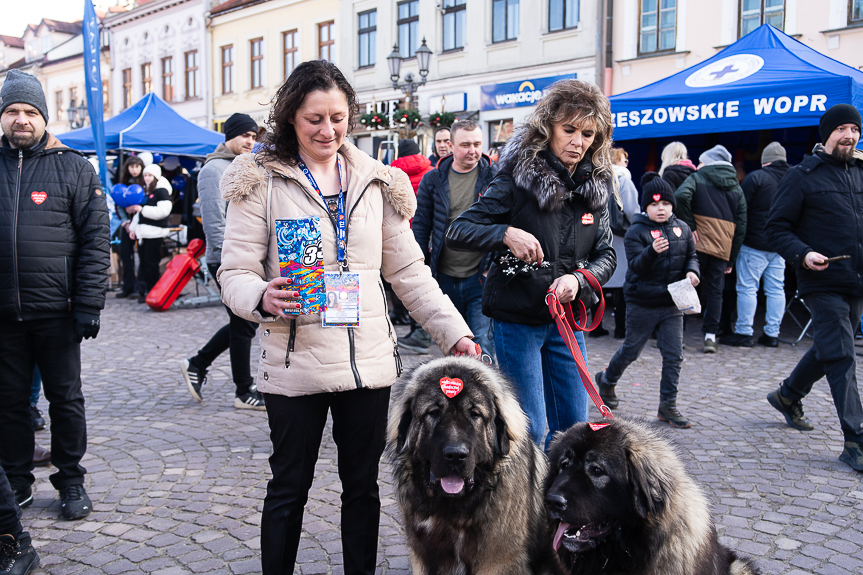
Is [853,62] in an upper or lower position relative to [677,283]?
→ upper

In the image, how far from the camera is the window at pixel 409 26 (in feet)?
80.5

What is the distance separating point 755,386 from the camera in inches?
263

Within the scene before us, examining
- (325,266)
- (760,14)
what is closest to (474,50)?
(760,14)

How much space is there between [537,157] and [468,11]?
21.2 meters

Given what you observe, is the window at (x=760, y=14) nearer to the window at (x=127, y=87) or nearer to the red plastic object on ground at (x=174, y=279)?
the red plastic object on ground at (x=174, y=279)

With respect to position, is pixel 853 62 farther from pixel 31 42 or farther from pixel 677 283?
pixel 31 42

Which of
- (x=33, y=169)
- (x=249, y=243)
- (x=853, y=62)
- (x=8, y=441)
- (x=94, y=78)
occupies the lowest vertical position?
(x=8, y=441)

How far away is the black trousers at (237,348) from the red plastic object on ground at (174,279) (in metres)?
5.38

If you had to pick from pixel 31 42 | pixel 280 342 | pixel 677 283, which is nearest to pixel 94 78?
pixel 677 283

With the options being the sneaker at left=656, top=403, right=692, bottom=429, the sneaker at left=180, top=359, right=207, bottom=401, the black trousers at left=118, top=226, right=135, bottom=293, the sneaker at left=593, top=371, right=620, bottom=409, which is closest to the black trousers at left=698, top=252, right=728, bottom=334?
the sneaker at left=593, top=371, right=620, bottom=409

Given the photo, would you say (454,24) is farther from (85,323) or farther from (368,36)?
(85,323)

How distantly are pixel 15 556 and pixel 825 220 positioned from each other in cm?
513

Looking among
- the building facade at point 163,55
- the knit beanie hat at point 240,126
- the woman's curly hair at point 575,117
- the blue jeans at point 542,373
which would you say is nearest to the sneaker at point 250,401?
the knit beanie hat at point 240,126

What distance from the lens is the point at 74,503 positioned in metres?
3.78
